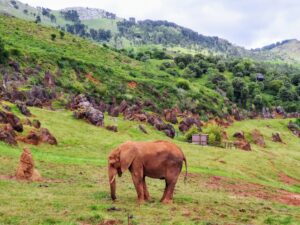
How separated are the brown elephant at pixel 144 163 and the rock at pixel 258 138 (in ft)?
230

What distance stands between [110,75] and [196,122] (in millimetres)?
30492

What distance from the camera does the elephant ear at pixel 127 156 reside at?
23203 mm

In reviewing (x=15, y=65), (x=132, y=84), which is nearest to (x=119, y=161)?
(x=15, y=65)

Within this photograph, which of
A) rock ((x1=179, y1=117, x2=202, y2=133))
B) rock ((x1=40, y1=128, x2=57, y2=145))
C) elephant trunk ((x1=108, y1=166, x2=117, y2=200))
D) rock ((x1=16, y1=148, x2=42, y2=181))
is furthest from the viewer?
rock ((x1=179, y1=117, x2=202, y2=133))

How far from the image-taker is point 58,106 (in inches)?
3135

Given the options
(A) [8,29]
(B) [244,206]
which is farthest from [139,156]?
(A) [8,29]

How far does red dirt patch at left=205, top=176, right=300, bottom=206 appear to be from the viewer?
36.0m

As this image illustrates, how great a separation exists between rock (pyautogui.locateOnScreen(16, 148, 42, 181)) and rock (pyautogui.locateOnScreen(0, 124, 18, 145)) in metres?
13.8

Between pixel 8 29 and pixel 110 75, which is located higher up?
pixel 8 29

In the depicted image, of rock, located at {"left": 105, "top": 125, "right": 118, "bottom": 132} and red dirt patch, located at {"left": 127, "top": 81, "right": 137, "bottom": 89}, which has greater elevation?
red dirt patch, located at {"left": 127, "top": 81, "right": 137, "bottom": 89}

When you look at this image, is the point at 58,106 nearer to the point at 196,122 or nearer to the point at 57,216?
the point at 196,122

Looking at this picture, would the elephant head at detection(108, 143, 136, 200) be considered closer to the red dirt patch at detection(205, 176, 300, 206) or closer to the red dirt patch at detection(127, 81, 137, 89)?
the red dirt patch at detection(205, 176, 300, 206)

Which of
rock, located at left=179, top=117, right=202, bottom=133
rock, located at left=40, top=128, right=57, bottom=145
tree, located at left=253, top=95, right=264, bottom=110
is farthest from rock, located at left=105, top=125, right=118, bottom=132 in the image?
tree, located at left=253, top=95, right=264, bottom=110

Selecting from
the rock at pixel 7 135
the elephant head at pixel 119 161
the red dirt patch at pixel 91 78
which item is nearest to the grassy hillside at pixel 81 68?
the red dirt patch at pixel 91 78
